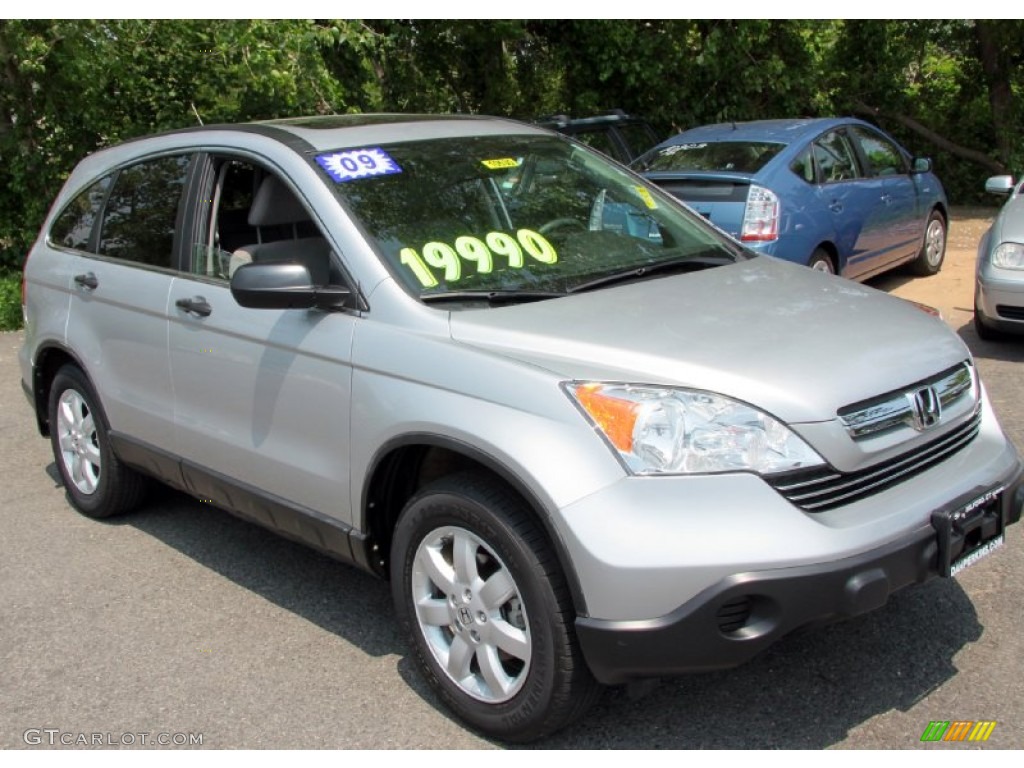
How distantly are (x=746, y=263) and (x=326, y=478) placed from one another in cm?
176

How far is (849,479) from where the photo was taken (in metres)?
3.06

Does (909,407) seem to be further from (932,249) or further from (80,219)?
(932,249)

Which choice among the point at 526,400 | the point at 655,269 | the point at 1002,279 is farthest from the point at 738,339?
the point at 1002,279

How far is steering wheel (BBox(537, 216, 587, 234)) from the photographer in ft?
13.4

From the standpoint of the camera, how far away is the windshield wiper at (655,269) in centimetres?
381

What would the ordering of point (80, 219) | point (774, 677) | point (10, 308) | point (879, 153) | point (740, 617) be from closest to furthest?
point (740, 617), point (774, 677), point (80, 219), point (879, 153), point (10, 308)

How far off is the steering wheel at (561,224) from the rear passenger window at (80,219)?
231 centimetres

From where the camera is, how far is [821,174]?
8578mm

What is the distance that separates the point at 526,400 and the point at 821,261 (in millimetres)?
5747

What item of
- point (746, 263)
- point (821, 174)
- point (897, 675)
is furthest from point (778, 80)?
point (897, 675)

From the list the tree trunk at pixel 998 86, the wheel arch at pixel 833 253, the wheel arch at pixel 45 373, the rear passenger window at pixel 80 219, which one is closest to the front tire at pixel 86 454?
the wheel arch at pixel 45 373

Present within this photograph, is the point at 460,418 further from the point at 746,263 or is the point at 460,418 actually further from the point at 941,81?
the point at 941,81

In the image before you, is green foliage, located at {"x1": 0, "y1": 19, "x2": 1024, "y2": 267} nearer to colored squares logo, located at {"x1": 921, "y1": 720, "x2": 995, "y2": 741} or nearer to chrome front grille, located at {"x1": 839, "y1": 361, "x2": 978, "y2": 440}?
chrome front grille, located at {"x1": 839, "y1": 361, "x2": 978, "y2": 440}

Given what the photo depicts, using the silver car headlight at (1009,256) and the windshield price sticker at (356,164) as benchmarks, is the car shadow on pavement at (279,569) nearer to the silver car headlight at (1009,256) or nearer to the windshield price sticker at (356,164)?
the windshield price sticker at (356,164)
